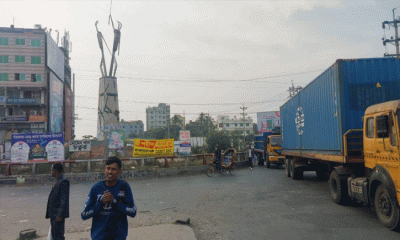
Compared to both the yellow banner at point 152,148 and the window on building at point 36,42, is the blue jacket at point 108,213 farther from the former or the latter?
the window on building at point 36,42

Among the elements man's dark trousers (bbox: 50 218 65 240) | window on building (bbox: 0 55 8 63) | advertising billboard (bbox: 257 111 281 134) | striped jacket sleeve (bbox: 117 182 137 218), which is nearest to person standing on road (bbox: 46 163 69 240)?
man's dark trousers (bbox: 50 218 65 240)

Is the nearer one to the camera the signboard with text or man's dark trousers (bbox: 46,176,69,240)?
man's dark trousers (bbox: 46,176,69,240)

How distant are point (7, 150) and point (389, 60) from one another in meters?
40.1

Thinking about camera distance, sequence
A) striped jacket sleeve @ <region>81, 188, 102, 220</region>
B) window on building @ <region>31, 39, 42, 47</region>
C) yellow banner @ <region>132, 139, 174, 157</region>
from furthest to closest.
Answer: window on building @ <region>31, 39, 42, 47</region> → yellow banner @ <region>132, 139, 174, 157</region> → striped jacket sleeve @ <region>81, 188, 102, 220</region>

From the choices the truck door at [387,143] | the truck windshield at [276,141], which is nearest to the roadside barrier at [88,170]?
the truck windshield at [276,141]

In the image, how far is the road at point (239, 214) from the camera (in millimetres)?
5840

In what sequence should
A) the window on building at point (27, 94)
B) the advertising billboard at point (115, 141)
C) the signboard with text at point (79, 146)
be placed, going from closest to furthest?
1. the signboard with text at point (79, 146)
2. the advertising billboard at point (115, 141)
3. the window on building at point (27, 94)

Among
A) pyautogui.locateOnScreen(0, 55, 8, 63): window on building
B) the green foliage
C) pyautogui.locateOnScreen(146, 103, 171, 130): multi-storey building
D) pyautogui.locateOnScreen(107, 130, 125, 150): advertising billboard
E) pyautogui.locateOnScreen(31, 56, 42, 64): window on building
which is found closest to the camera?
pyautogui.locateOnScreen(107, 130, 125, 150): advertising billboard

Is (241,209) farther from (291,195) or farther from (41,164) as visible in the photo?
(41,164)

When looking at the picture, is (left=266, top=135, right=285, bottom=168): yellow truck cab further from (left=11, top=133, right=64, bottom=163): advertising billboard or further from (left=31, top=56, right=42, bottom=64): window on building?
(left=31, top=56, right=42, bottom=64): window on building

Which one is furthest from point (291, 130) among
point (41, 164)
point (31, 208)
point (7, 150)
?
point (7, 150)

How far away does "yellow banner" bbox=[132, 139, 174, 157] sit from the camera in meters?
19.5

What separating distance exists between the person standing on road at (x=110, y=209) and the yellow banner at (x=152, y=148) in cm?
1656

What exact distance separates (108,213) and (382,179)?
5.46m
